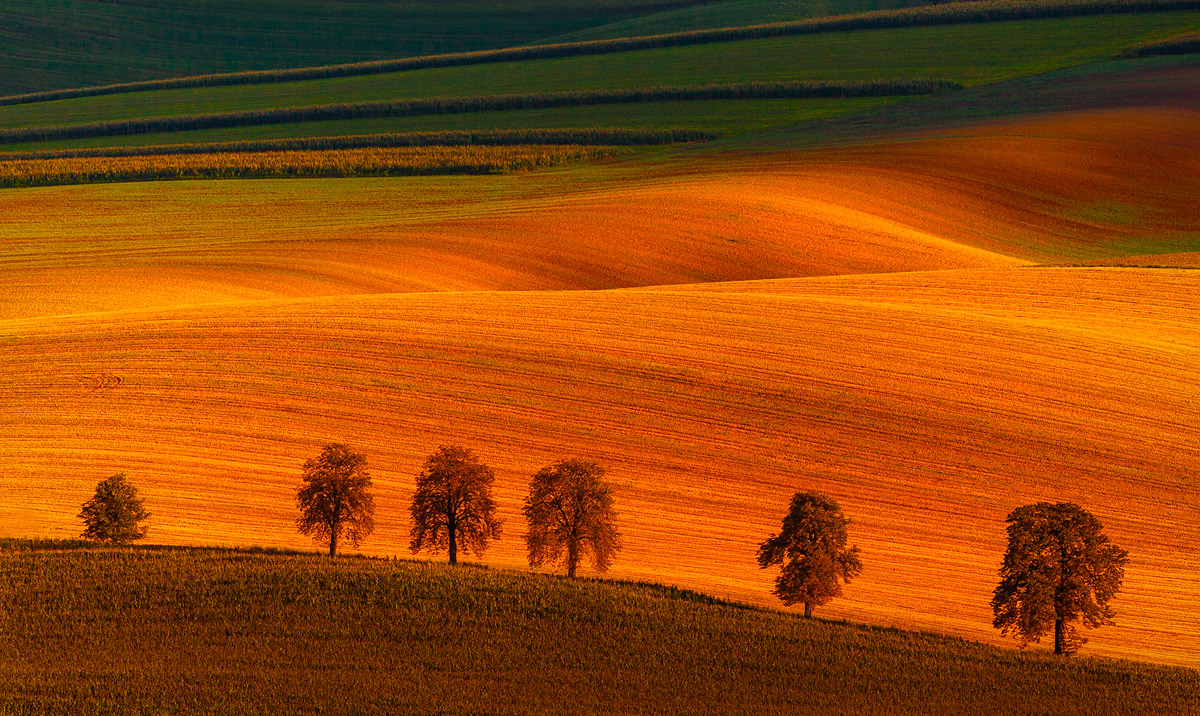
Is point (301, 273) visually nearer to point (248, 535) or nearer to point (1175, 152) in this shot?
point (248, 535)

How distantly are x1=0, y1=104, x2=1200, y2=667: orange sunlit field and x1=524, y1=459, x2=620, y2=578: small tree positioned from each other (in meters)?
1.08

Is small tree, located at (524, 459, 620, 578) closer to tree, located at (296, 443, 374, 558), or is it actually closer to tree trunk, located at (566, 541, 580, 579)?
tree trunk, located at (566, 541, 580, 579)

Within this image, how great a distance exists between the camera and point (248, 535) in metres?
28.5

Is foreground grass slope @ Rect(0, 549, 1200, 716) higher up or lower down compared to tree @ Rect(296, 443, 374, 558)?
lower down

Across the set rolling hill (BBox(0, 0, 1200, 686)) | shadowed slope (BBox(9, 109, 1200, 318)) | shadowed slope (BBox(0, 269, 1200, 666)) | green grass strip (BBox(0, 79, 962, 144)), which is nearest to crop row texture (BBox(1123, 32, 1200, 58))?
green grass strip (BBox(0, 79, 962, 144))

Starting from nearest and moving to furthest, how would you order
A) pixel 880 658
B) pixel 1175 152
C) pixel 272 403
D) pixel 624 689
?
pixel 624 689, pixel 880 658, pixel 272 403, pixel 1175 152

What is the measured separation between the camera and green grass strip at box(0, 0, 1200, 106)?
112000mm

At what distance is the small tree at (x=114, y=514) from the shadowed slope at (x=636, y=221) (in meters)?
22.9

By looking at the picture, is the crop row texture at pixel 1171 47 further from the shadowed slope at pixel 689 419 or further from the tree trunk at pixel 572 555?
the tree trunk at pixel 572 555

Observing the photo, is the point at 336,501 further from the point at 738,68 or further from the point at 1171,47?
the point at 1171,47

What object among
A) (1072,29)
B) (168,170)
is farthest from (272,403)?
(1072,29)

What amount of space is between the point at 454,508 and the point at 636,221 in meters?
35.1

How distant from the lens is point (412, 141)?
289ft

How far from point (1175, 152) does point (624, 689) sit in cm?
6577
